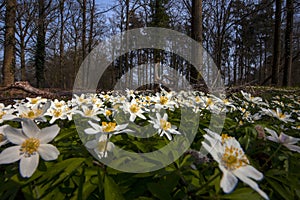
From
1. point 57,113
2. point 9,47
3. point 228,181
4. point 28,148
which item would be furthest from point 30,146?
point 9,47

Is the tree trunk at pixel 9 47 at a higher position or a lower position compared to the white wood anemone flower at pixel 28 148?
higher

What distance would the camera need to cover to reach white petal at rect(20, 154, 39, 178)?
2.01ft

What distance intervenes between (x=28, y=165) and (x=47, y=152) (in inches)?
2.4

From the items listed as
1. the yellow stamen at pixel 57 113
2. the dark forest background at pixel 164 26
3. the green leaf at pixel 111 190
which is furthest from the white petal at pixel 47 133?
the dark forest background at pixel 164 26

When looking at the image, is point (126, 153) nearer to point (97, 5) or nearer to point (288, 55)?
point (288, 55)

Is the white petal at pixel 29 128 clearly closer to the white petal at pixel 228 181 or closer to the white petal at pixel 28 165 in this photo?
the white petal at pixel 28 165

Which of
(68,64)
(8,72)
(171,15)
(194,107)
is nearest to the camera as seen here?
(194,107)

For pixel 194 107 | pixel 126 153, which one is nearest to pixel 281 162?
pixel 126 153

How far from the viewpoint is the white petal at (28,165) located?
0.61 m

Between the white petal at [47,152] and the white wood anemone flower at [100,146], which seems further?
the white wood anemone flower at [100,146]

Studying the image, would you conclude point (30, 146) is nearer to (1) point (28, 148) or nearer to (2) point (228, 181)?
(1) point (28, 148)

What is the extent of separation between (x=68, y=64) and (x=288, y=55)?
2523 centimetres

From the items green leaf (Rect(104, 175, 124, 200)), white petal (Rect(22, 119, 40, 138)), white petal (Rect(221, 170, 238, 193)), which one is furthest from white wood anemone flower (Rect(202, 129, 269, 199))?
white petal (Rect(22, 119, 40, 138))

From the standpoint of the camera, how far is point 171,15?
571 inches
